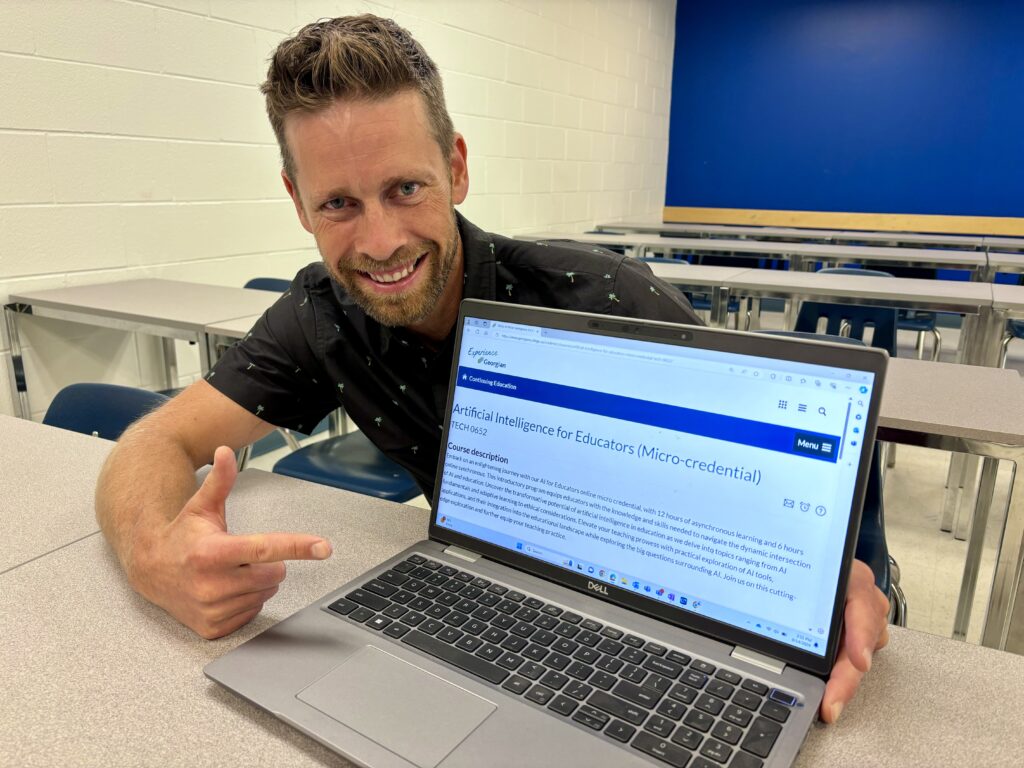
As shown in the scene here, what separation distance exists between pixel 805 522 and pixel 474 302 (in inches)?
14.5

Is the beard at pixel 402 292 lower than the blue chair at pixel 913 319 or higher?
higher

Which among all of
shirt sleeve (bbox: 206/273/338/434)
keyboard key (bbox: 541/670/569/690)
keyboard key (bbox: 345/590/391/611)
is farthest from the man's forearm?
keyboard key (bbox: 541/670/569/690)

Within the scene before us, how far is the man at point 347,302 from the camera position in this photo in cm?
71

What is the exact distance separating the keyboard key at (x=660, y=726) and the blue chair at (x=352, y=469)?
110 centimetres

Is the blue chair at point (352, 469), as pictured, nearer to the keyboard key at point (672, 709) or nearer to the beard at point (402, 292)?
the beard at point (402, 292)

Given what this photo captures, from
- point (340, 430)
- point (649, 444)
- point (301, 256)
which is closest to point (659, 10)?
point (301, 256)

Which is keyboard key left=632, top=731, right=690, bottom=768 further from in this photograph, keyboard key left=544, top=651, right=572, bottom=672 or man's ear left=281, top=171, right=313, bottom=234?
man's ear left=281, top=171, right=313, bottom=234

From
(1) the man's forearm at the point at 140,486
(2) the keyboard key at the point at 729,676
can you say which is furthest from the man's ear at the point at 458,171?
(2) the keyboard key at the point at 729,676

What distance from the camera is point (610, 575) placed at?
64cm

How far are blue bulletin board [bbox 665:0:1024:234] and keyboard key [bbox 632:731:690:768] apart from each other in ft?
20.9

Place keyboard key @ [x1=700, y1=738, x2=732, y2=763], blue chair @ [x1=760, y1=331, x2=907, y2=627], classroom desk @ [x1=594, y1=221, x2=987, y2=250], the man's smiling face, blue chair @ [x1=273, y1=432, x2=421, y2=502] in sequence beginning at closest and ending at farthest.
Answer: keyboard key @ [x1=700, y1=738, x2=732, y2=763]
the man's smiling face
blue chair @ [x1=760, y1=331, x2=907, y2=627]
blue chair @ [x1=273, y1=432, x2=421, y2=502]
classroom desk @ [x1=594, y1=221, x2=987, y2=250]

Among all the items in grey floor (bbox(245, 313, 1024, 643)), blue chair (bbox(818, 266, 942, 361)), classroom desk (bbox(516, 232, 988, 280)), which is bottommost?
grey floor (bbox(245, 313, 1024, 643))

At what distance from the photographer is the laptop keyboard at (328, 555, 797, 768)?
0.49m

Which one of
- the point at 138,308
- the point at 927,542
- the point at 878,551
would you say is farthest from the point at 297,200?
the point at 927,542
